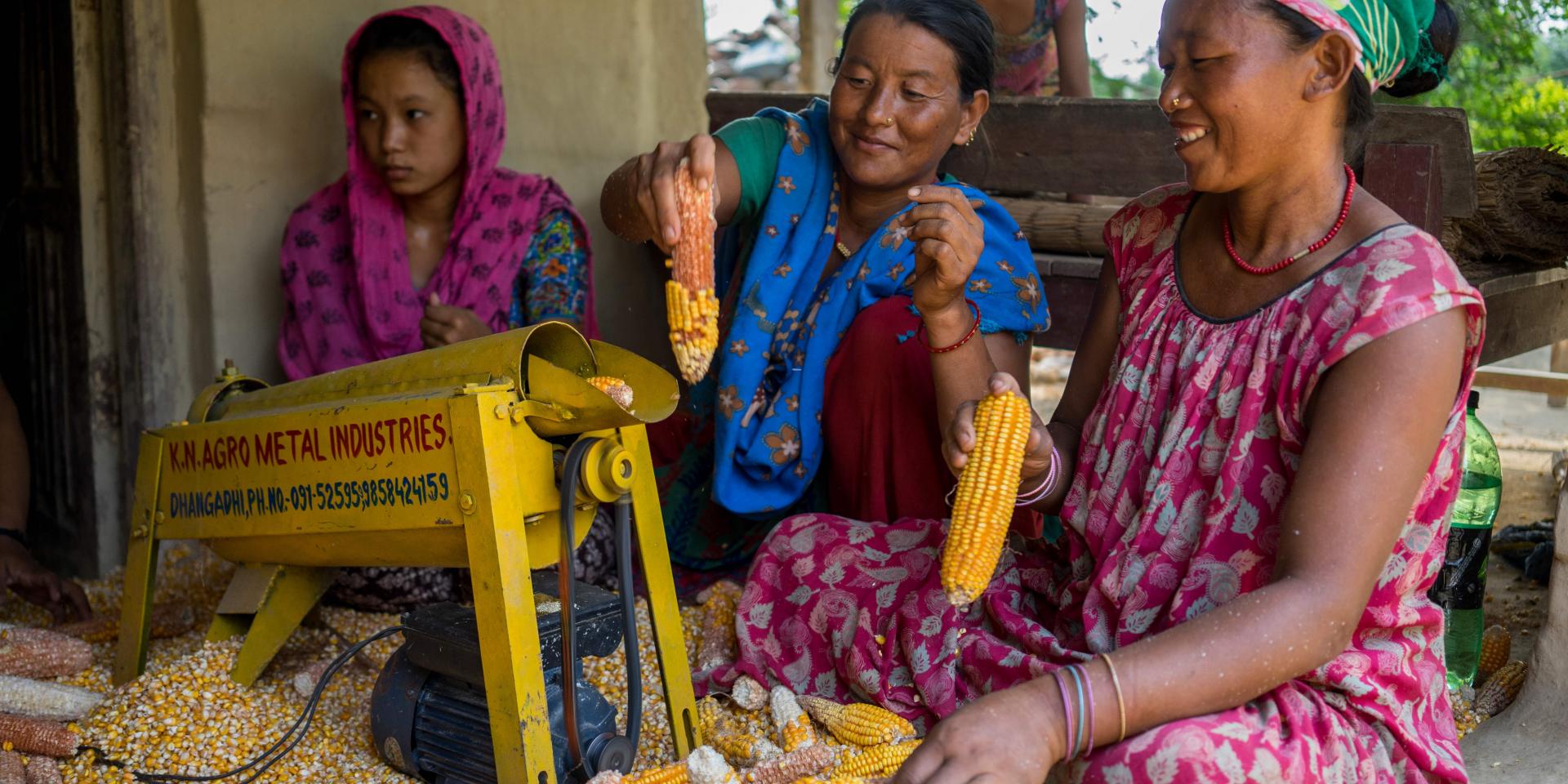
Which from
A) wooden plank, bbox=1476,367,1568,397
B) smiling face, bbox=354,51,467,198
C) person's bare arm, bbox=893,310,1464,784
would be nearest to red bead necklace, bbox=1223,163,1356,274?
person's bare arm, bbox=893,310,1464,784

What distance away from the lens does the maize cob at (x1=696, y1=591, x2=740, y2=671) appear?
3059mm

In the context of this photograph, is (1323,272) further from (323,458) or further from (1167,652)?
(323,458)

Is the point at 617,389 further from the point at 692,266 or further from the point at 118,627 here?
the point at 118,627

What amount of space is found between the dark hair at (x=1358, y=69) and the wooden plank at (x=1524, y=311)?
1.24 meters

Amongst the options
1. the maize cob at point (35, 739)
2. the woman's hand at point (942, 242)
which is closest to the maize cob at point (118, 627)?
the maize cob at point (35, 739)

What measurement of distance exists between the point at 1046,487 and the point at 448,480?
3.66ft

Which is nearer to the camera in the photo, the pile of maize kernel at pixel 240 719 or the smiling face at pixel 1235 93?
the smiling face at pixel 1235 93

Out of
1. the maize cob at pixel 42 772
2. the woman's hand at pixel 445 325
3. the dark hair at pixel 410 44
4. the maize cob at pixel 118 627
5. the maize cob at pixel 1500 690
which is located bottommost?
the maize cob at pixel 118 627

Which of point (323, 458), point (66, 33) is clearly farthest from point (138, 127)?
point (323, 458)

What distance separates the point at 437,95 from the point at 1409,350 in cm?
299

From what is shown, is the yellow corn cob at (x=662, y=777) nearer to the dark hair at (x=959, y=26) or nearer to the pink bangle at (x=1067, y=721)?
the pink bangle at (x=1067, y=721)

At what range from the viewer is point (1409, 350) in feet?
6.33

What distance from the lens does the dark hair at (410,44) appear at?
3.96 meters

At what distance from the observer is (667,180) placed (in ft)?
8.66
